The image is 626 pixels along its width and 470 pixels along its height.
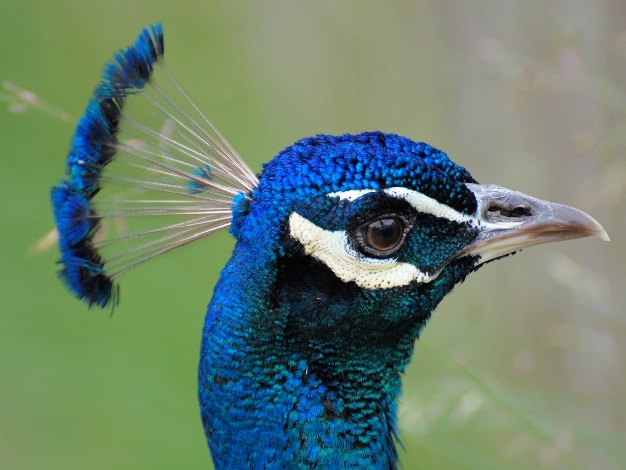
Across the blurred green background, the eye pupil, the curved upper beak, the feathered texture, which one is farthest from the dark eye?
the blurred green background

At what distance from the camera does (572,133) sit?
89.3 inches

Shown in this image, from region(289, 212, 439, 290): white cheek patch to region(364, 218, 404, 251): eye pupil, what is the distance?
0.07 ft

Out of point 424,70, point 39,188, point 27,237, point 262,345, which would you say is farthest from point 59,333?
point 262,345

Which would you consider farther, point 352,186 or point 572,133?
point 572,133

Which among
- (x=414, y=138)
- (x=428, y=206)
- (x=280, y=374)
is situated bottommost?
(x=280, y=374)

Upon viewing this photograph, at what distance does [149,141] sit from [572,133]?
4.53 ft

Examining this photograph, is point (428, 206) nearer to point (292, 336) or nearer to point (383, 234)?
point (383, 234)

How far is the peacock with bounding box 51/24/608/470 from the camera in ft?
3.79

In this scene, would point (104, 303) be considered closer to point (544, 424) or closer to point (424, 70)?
point (544, 424)

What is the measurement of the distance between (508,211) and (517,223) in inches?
1.3

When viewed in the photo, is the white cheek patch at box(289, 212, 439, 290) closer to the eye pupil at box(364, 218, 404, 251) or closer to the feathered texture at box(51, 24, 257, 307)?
the eye pupil at box(364, 218, 404, 251)

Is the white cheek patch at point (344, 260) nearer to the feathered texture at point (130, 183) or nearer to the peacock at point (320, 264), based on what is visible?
the peacock at point (320, 264)

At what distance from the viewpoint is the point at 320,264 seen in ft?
3.83

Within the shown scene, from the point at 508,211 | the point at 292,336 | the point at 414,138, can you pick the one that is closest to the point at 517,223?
the point at 508,211
